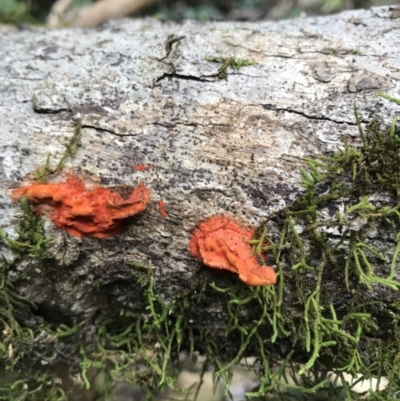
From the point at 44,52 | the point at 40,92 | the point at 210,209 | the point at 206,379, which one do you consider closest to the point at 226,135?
the point at 210,209

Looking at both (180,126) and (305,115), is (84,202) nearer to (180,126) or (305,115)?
(180,126)

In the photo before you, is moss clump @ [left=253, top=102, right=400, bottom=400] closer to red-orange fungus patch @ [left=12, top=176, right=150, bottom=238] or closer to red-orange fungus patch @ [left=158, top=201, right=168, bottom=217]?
red-orange fungus patch @ [left=158, top=201, right=168, bottom=217]

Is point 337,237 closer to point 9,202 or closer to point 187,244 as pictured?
point 187,244

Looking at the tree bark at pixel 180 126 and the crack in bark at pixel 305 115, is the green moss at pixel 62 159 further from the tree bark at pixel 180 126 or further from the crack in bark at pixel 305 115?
the crack in bark at pixel 305 115

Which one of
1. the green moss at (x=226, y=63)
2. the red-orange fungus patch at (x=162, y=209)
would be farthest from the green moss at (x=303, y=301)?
the green moss at (x=226, y=63)

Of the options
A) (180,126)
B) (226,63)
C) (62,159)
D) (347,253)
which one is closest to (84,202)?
(62,159)

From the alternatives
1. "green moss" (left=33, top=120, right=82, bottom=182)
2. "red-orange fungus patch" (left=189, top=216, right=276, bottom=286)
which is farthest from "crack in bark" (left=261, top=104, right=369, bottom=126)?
"green moss" (left=33, top=120, right=82, bottom=182)
